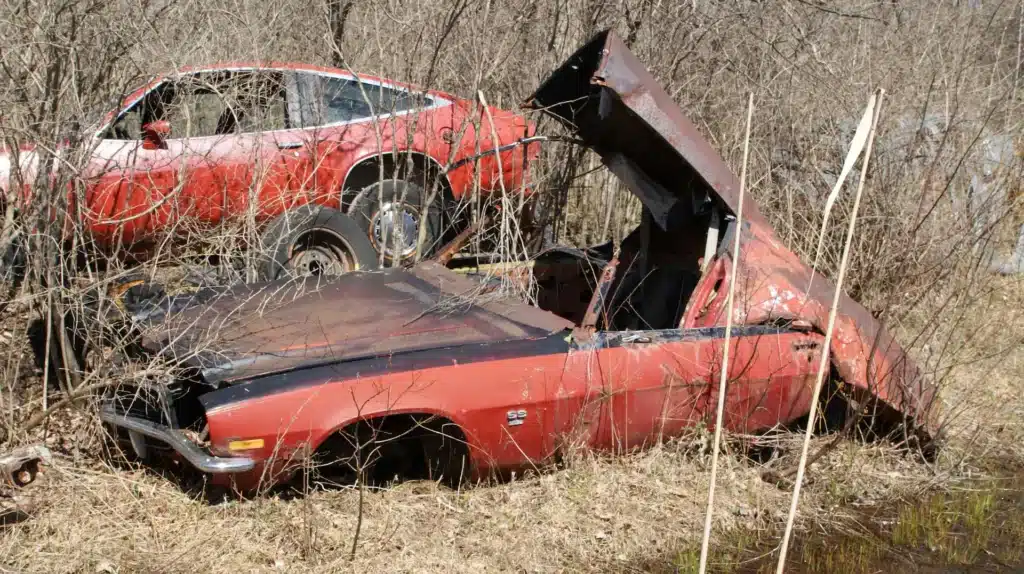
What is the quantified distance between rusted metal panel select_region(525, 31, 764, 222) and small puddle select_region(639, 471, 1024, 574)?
1.65m

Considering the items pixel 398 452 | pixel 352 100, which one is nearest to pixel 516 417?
pixel 398 452

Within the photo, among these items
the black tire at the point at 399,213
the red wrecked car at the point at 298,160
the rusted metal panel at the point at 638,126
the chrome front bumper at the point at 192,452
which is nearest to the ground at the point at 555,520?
the chrome front bumper at the point at 192,452

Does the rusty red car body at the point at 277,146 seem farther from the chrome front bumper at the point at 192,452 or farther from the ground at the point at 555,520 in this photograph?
the ground at the point at 555,520

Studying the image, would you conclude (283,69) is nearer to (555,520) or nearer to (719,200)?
(719,200)

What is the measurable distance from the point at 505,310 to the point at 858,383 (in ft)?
6.00

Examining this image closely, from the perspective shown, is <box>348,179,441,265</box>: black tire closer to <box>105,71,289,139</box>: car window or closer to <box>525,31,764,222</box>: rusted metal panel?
<box>105,71,289,139</box>: car window

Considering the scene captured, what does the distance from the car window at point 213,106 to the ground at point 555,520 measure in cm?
244

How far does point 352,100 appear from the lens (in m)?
7.18

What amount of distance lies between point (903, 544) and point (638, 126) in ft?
7.98

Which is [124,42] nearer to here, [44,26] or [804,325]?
[44,26]

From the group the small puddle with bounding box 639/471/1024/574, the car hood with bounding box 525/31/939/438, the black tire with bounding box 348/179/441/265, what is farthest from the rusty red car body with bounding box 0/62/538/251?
the small puddle with bounding box 639/471/1024/574

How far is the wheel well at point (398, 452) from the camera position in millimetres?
4008

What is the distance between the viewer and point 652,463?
450cm

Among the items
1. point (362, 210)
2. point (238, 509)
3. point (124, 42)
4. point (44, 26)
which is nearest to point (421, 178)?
point (362, 210)
